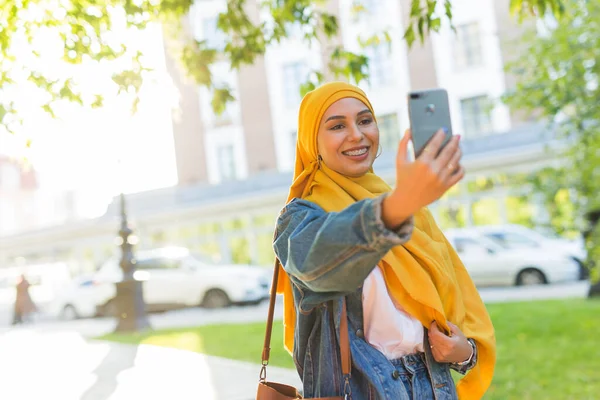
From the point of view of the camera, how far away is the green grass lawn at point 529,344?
580 centimetres

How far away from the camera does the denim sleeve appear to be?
57.4 inches

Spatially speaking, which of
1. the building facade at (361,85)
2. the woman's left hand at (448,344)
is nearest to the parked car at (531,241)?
the building facade at (361,85)

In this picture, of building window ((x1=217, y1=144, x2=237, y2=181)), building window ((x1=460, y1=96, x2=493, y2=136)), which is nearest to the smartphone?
building window ((x1=460, y1=96, x2=493, y2=136))

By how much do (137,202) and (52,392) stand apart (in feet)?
70.7

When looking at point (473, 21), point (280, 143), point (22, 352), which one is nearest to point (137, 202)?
point (280, 143)

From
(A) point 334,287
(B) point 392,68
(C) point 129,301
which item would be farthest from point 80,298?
(A) point 334,287

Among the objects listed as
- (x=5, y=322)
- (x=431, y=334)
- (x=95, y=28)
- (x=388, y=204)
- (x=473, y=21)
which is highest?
(x=473, y=21)

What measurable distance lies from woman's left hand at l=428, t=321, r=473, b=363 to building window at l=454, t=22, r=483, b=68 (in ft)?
76.2

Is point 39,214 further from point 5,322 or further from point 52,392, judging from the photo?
point 52,392

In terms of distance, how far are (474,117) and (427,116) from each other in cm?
2310

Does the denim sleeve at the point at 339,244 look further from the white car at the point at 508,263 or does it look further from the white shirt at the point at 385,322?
the white car at the point at 508,263

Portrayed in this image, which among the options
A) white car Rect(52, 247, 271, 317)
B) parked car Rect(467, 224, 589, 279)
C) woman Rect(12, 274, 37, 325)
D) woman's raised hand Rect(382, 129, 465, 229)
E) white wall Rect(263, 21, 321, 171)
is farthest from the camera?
white wall Rect(263, 21, 321, 171)

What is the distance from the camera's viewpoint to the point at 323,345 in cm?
187

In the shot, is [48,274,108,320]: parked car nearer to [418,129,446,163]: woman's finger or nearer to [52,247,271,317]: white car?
[52,247,271,317]: white car
